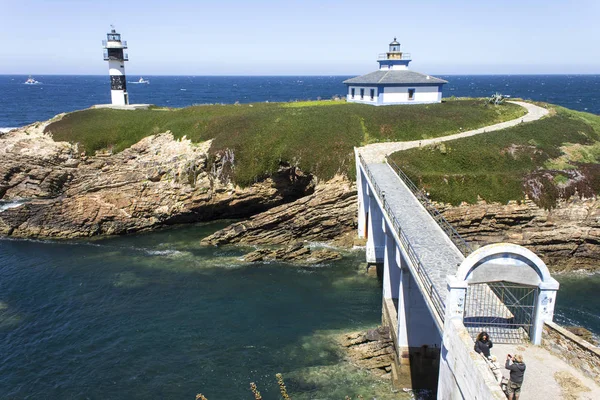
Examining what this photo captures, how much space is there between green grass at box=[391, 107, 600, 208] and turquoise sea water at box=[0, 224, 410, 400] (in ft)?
31.8

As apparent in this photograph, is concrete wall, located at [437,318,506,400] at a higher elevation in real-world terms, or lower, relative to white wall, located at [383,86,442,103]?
lower

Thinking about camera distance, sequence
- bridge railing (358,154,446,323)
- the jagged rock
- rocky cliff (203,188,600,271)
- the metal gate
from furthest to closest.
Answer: rocky cliff (203,188,600,271) < the jagged rock < bridge railing (358,154,446,323) < the metal gate

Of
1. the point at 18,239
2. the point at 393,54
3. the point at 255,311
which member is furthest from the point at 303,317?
the point at 393,54

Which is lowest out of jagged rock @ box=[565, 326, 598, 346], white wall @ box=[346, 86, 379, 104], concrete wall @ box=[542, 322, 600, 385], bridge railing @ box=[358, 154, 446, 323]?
jagged rock @ box=[565, 326, 598, 346]

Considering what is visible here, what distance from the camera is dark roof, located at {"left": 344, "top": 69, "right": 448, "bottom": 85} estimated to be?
5725 centimetres

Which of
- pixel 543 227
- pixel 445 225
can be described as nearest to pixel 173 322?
pixel 445 225

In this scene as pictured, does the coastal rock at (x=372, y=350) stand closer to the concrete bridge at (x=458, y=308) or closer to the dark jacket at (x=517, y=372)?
the concrete bridge at (x=458, y=308)

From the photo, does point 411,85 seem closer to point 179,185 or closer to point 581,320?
point 179,185

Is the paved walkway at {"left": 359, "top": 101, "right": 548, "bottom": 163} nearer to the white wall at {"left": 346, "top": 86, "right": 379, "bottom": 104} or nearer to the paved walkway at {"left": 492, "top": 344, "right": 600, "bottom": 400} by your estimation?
the white wall at {"left": 346, "top": 86, "right": 379, "bottom": 104}

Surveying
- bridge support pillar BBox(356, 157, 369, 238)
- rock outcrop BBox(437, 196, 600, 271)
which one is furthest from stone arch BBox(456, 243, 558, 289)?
bridge support pillar BBox(356, 157, 369, 238)

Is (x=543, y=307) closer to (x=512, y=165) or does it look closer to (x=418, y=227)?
(x=418, y=227)

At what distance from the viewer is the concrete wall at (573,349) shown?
1316cm

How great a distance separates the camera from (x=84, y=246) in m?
40.2

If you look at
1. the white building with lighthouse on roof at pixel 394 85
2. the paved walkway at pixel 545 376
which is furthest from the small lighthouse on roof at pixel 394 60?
the paved walkway at pixel 545 376
